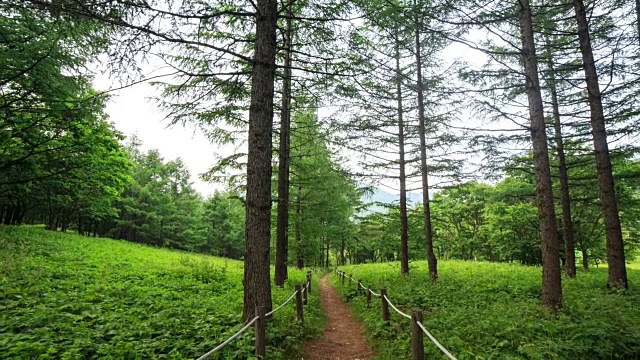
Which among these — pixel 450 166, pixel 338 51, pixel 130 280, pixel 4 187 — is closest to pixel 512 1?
pixel 338 51

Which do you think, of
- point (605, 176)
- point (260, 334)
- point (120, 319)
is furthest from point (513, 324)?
point (120, 319)

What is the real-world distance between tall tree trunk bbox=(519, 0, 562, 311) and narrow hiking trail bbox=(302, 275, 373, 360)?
449 centimetres

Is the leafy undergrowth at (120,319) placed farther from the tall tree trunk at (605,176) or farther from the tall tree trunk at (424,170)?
the tall tree trunk at (605,176)

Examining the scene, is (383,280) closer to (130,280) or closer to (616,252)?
(616,252)

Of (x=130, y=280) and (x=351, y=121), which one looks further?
(x=351, y=121)

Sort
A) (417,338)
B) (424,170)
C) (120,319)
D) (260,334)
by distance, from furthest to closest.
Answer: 1. (424,170)
2. (120,319)
3. (260,334)
4. (417,338)

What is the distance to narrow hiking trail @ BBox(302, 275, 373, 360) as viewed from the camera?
6762 millimetres

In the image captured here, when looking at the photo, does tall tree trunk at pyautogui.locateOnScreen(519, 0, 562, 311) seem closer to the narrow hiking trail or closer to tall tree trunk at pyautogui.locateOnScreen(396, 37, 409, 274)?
the narrow hiking trail

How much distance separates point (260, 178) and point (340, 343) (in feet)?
15.6

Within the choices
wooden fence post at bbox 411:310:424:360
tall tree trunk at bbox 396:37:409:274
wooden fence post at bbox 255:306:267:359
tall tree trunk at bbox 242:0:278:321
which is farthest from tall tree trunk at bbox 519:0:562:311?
tall tree trunk at bbox 396:37:409:274

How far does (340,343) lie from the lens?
7.74 meters

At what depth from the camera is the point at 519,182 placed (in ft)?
71.0

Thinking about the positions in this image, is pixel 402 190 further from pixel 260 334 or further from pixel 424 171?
pixel 260 334

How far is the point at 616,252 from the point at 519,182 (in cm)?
1379
